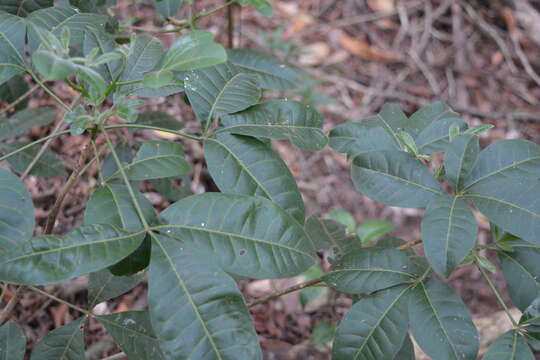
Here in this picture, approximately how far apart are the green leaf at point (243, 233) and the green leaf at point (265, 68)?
1.94 feet

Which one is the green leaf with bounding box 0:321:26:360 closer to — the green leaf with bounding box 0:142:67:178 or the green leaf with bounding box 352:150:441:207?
the green leaf with bounding box 0:142:67:178

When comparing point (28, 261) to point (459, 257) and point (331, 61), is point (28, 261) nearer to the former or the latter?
point (459, 257)

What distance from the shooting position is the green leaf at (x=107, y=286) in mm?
1219

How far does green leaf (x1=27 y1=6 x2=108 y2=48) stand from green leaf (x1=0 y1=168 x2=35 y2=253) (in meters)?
A: 0.37

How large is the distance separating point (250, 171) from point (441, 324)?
1.65 feet

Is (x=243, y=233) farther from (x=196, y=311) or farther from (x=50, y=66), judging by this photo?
(x=50, y=66)

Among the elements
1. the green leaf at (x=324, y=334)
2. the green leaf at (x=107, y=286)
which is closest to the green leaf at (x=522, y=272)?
the green leaf at (x=324, y=334)

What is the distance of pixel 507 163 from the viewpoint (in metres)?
1.02

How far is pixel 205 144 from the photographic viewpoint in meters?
1.01

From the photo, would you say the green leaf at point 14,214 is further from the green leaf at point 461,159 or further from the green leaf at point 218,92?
the green leaf at point 461,159

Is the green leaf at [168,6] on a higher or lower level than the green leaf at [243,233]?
higher

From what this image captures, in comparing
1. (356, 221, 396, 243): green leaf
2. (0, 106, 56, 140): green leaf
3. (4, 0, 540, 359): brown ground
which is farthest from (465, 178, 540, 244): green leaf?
(4, 0, 540, 359): brown ground

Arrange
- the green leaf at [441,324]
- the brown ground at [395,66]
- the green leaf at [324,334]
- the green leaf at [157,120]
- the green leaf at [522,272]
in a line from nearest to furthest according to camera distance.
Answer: the green leaf at [441,324] → the green leaf at [522,272] → the green leaf at [157,120] → the green leaf at [324,334] → the brown ground at [395,66]

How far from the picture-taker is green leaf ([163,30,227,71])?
2.77 feet
